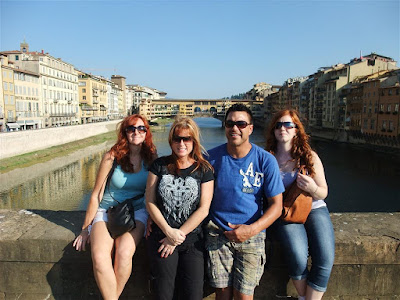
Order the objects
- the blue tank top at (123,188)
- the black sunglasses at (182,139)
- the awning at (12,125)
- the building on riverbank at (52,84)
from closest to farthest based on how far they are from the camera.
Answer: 1. the black sunglasses at (182,139)
2. the blue tank top at (123,188)
3. the awning at (12,125)
4. the building on riverbank at (52,84)

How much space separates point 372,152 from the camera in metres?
33.4

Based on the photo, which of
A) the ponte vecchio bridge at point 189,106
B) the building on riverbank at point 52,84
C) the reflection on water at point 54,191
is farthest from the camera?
the ponte vecchio bridge at point 189,106

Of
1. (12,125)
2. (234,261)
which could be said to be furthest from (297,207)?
(12,125)

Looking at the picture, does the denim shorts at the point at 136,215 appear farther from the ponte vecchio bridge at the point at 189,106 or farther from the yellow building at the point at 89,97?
the ponte vecchio bridge at the point at 189,106

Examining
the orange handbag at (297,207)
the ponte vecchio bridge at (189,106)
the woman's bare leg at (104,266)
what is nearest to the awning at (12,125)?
the woman's bare leg at (104,266)

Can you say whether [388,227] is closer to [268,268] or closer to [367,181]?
[268,268]

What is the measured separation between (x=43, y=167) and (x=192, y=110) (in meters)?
76.8

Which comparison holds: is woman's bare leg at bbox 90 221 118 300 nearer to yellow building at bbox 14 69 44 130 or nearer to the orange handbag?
the orange handbag

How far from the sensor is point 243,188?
2.09m

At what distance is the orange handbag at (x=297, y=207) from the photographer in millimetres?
2189

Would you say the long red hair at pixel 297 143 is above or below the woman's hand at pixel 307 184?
A: above

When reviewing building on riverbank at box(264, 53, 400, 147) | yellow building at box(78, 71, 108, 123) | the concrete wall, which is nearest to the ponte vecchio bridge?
yellow building at box(78, 71, 108, 123)

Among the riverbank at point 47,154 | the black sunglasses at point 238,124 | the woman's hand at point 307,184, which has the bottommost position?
the riverbank at point 47,154

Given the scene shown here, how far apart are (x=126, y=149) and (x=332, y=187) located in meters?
18.5
